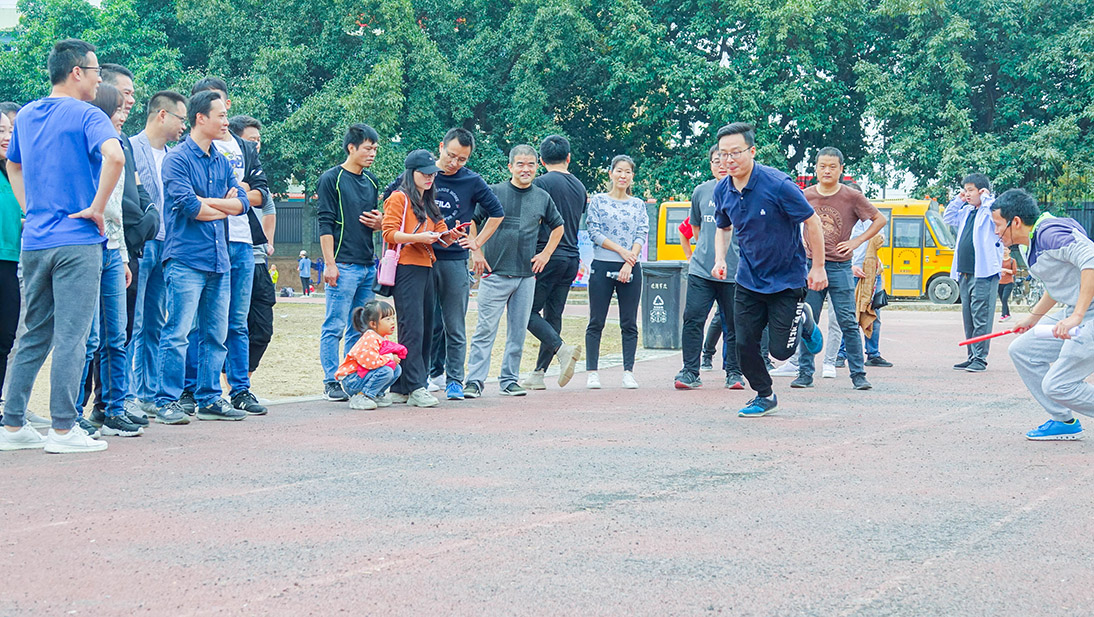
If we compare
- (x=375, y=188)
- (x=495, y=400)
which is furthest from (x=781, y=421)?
(x=375, y=188)

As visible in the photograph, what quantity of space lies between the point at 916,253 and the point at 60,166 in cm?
2803

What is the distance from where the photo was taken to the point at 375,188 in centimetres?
900

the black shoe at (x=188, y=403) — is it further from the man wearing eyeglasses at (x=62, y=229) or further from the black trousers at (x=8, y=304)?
the man wearing eyeglasses at (x=62, y=229)

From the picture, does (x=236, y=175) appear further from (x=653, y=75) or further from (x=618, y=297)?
(x=653, y=75)

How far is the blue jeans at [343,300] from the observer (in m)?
8.69

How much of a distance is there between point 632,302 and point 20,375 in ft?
16.6

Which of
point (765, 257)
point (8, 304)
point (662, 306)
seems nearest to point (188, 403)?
point (8, 304)

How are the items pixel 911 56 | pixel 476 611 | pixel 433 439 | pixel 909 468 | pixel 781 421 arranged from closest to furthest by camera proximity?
pixel 476 611, pixel 909 468, pixel 433 439, pixel 781 421, pixel 911 56

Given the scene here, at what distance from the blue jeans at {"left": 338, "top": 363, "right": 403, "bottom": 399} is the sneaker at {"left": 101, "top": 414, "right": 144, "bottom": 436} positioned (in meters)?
1.82

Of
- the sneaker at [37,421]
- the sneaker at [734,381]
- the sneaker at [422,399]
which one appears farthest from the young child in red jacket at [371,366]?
the sneaker at [734,381]

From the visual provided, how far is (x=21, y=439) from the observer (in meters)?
6.34

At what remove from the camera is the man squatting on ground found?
6750 mm

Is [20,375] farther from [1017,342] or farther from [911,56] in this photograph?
[911,56]

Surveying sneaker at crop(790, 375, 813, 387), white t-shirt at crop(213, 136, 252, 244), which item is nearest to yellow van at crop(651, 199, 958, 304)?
sneaker at crop(790, 375, 813, 387)
